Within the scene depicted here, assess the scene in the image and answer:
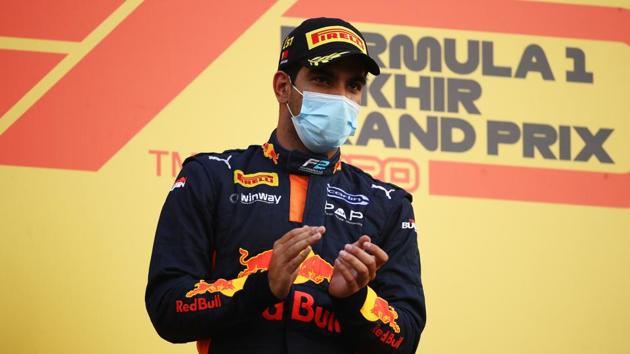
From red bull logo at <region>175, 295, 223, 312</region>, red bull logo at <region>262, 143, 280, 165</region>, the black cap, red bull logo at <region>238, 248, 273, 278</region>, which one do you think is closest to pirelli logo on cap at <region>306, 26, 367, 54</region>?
the black cap

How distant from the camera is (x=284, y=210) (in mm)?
2330

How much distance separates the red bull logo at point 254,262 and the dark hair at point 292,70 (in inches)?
14.8

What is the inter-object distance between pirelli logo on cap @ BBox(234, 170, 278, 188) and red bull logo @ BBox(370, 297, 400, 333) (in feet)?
1.04

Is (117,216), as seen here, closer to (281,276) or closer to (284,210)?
(284,210)

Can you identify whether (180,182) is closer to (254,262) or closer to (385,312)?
(254,262)

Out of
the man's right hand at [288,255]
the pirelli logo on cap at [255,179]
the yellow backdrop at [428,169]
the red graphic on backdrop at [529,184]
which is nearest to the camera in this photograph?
the man's right hand at [288,255]

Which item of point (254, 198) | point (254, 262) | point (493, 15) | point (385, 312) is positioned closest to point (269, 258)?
point (254, 262)

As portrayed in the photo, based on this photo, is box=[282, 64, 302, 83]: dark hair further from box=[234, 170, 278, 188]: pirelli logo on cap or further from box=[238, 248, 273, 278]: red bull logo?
box=[238, 248, 273, 278]: red bull logo

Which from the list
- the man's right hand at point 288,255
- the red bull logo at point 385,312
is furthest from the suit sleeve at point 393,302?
the man's right hand at point 288,255

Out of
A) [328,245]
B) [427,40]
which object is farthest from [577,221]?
[328,245]

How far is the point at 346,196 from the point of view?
241 centimetres

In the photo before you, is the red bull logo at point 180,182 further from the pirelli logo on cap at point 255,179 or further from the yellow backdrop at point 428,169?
the yellow backdrop at point 428,169

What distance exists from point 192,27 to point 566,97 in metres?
1.12

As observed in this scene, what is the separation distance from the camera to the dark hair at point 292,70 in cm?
244
